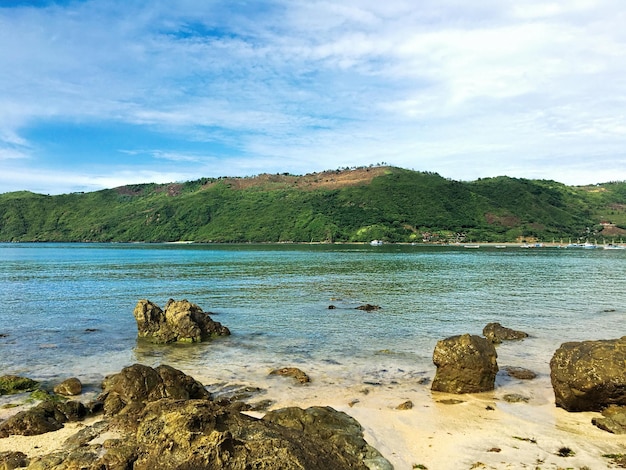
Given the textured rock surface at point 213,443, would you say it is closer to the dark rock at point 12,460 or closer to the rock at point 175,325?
the dark rock at point 12,460

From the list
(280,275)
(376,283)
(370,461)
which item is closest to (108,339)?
(370,461)

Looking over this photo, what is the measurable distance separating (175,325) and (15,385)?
957 centimetres

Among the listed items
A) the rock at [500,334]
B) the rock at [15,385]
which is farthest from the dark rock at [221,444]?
the rock at [500,334]

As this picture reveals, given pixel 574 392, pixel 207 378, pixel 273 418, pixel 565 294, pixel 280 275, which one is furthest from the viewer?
pixel 280 275

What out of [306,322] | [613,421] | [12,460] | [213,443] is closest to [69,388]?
[12,460]

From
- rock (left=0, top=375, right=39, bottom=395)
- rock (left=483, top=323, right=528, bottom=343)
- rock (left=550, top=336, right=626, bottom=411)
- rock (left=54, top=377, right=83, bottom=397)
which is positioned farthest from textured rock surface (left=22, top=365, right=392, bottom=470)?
rock (left=483, top=323, right=528, bottom=343)

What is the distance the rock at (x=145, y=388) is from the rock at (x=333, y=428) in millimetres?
4186

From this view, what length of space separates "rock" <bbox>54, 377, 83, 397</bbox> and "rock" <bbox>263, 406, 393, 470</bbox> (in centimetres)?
823

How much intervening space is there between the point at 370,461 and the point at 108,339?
19927 millimetres

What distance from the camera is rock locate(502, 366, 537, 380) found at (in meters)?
16.8

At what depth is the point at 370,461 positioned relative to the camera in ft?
31.1

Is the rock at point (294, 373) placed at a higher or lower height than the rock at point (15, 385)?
lower

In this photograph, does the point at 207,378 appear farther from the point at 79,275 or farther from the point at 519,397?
the point at 79,275

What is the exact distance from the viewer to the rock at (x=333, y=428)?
9.68 metres
